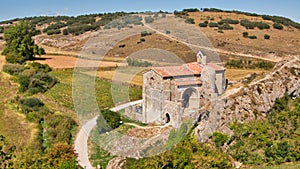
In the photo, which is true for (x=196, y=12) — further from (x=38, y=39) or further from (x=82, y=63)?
(x=82, y=63)

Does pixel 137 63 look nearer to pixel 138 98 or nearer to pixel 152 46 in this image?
pixel 152 46

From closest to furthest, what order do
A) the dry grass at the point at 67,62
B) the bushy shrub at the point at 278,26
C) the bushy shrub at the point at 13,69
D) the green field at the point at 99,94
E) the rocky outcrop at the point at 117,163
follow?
the rocky outcrop at the point at 117,163 → the green field at the point at 99,94 → the bushy shrub at the point at 13,69 → the dry grass at the point at 67,62 → the bushy shrub at the point at 278,26

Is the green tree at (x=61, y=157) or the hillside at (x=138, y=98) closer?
the green tree at (x=61, y=157)

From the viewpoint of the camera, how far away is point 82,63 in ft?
221

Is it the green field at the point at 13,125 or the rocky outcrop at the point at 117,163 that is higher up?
the green field at the point at 13,125

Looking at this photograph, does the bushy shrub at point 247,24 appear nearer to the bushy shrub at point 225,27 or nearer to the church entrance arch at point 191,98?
the bushy shrub at point 225,27

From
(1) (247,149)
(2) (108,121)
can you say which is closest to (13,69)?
(2) (108,121)

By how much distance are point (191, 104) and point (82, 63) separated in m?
38.5

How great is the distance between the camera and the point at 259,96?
102 ft

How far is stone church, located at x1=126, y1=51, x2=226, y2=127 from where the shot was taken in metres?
31.3

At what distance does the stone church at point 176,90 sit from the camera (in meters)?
31.3

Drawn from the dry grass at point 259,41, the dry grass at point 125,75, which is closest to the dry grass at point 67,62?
the dry grass at point 125,75

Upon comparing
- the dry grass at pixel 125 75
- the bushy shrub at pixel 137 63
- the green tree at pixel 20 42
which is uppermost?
the green tree at pixel 20 42

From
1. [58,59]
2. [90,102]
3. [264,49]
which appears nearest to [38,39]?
[58,59]
